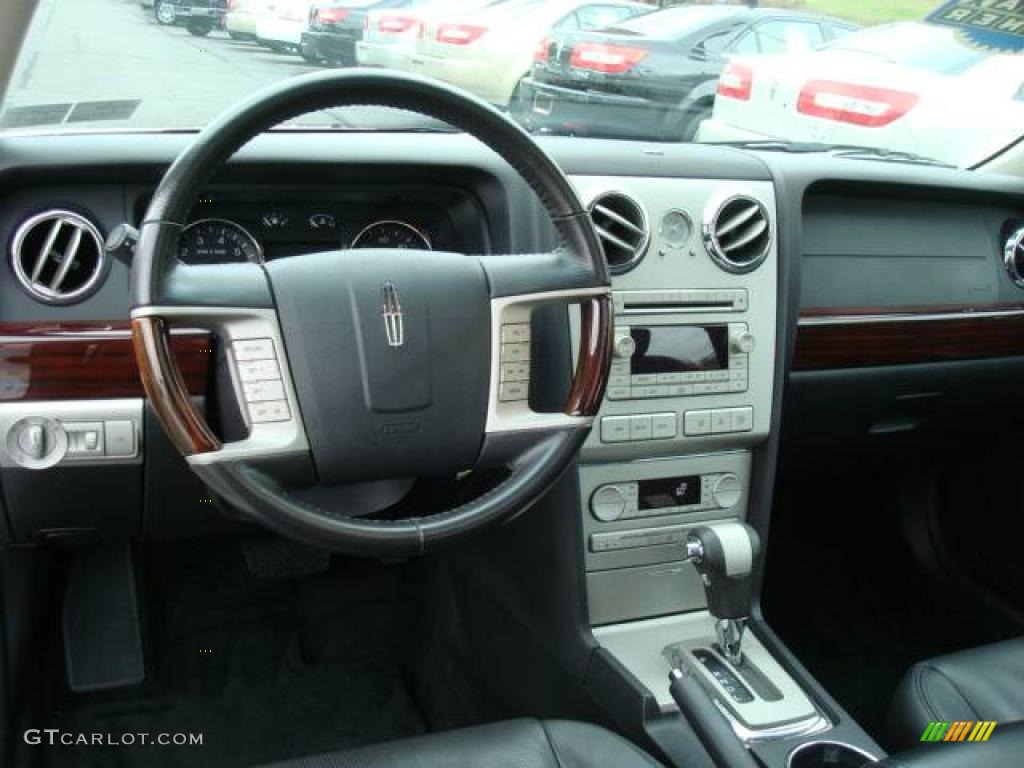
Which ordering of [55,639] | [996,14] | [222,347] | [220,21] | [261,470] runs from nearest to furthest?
[261,470] → [222,347] → [220,21] → [55,639] → [996,14]

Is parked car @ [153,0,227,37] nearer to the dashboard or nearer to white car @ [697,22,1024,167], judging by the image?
the dashboard

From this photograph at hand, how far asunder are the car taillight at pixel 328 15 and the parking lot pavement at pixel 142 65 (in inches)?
6.2

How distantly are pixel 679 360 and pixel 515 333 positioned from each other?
0.55 metres

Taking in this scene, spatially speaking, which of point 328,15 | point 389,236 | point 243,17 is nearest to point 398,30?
point 328,15

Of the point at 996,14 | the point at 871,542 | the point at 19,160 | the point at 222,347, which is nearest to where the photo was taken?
the point at 222,347

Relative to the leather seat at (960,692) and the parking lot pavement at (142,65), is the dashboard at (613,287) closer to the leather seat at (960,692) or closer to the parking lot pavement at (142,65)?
the parking lot pavement at (142,65)

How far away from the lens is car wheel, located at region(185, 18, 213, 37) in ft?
5.92

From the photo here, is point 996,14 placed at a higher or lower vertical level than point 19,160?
higher

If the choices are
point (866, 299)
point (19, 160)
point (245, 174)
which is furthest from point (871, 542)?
point (19, 160)

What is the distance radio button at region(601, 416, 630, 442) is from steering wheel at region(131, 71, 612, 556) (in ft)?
1.30

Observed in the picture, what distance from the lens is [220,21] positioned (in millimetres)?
1803

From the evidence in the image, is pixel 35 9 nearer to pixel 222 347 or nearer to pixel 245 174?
pixel 245 174

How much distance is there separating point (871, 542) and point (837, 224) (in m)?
→ 1.16

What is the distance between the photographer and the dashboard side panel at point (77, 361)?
5.48 feet
